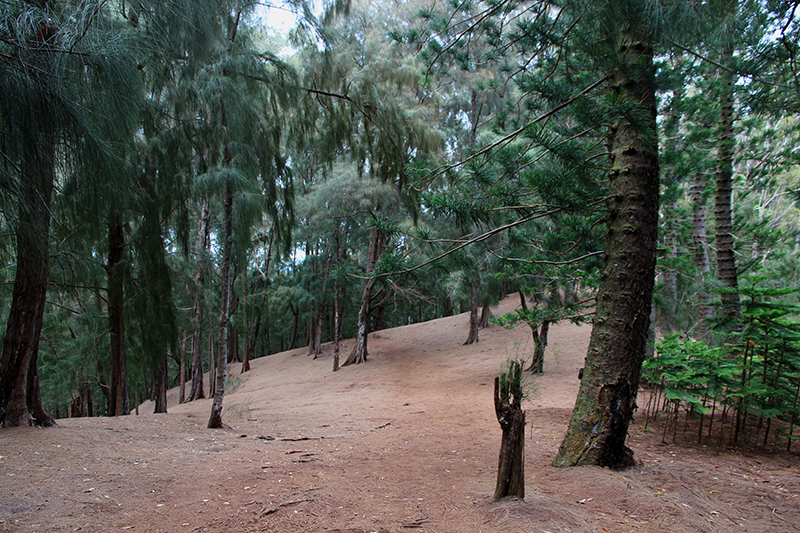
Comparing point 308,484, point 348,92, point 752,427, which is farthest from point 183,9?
point 752,427

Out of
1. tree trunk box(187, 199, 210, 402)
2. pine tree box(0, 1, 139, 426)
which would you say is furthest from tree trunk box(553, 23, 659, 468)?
tree trunk box(187, 199, 210, 402)

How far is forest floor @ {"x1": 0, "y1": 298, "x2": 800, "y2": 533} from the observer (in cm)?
229

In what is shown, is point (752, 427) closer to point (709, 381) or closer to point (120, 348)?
point (709, 381)

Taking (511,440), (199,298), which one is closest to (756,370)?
(511,440)

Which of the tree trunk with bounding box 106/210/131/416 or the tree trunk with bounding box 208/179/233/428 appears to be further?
the tree trunk with bounding box 106/210/131/416

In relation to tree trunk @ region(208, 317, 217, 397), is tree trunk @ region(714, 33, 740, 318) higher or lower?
higher

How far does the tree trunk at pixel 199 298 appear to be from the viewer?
8.77m

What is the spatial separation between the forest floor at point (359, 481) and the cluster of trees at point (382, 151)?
0.53 m

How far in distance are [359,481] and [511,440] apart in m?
1.31

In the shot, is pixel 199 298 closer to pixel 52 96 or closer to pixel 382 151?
pixel 382 151

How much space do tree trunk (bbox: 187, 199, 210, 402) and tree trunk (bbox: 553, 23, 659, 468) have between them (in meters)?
6.76

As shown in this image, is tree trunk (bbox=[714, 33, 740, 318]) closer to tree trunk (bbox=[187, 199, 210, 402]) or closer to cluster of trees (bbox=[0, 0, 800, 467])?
cluster of trees (bbox=[0, 0, 800, 467])

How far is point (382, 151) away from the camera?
670cm

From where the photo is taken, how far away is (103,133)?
2693 millimetres
